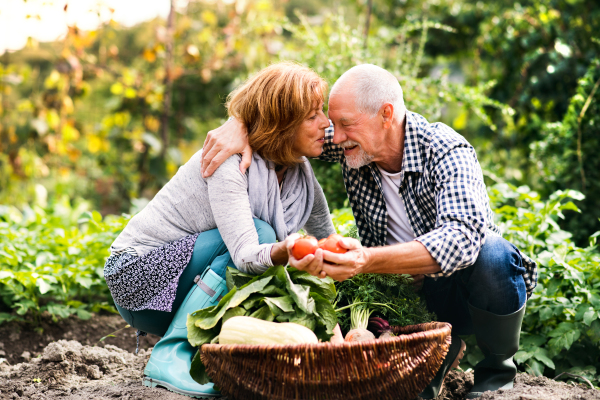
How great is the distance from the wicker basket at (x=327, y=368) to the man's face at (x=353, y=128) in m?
0.92

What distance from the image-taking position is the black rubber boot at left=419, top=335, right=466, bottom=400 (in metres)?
2.12

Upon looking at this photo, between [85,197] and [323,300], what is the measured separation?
6.30 metres

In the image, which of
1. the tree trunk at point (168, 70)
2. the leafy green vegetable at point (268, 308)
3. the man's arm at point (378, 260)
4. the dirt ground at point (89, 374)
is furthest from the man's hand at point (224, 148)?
the tree trunk at point (168, 70)

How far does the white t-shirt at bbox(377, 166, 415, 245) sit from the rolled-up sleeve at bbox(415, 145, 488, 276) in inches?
11.8

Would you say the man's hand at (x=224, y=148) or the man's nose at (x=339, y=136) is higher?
the man's nose at (x=339, y=136)

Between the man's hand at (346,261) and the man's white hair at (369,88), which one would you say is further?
the man's white hair at (369,88)

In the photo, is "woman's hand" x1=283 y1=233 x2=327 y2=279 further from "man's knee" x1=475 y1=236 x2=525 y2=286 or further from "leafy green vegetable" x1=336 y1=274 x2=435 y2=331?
"man's knee" x1=475 y1=236 x2=525 y2=286

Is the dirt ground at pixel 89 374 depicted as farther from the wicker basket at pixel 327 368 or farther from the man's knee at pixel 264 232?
the man's knee at pixel 264 232

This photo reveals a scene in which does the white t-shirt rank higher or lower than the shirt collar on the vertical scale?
lower

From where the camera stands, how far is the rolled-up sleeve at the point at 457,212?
193 cm

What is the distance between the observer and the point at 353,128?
2.39 m

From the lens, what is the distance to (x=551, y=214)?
3152 millimetres

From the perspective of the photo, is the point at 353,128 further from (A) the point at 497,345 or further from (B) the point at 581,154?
(B) the point at 581,154

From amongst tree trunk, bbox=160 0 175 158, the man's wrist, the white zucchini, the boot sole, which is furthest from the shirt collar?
tree trunk, bbox=160 0 175 158
